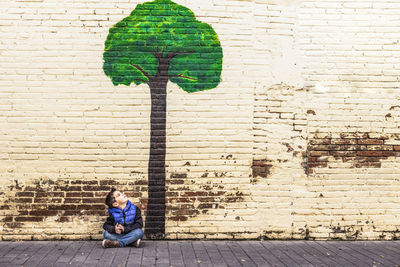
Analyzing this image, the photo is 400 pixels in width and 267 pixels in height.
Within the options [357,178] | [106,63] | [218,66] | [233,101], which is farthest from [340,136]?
[106,63]

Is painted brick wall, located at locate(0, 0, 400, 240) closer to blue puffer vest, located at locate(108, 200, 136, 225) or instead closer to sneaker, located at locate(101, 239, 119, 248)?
blue puffer vest, located at locate(108, 200, 136, 225)

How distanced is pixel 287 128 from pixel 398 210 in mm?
2133

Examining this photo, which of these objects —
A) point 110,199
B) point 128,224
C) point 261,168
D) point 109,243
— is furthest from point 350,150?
point 109,243

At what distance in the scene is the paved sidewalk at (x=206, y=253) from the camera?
499 centimetres

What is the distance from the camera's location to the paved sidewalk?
16.4 feet

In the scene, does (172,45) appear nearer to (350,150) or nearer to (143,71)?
(143,71)

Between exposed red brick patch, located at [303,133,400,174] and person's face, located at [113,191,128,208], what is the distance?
2756 millimetres

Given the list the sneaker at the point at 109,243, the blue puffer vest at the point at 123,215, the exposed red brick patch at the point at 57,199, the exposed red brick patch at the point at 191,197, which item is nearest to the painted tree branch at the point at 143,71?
the exposed red brick patch at the point at 191,197

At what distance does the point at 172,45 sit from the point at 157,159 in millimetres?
1738

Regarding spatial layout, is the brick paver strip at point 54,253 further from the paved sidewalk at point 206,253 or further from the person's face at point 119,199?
the person's face at point 119,199

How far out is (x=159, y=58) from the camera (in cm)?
638

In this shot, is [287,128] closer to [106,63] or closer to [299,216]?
[299,216]

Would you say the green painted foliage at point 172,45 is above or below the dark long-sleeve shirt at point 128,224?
above

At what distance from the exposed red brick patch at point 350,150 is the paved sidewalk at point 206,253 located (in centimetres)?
119
